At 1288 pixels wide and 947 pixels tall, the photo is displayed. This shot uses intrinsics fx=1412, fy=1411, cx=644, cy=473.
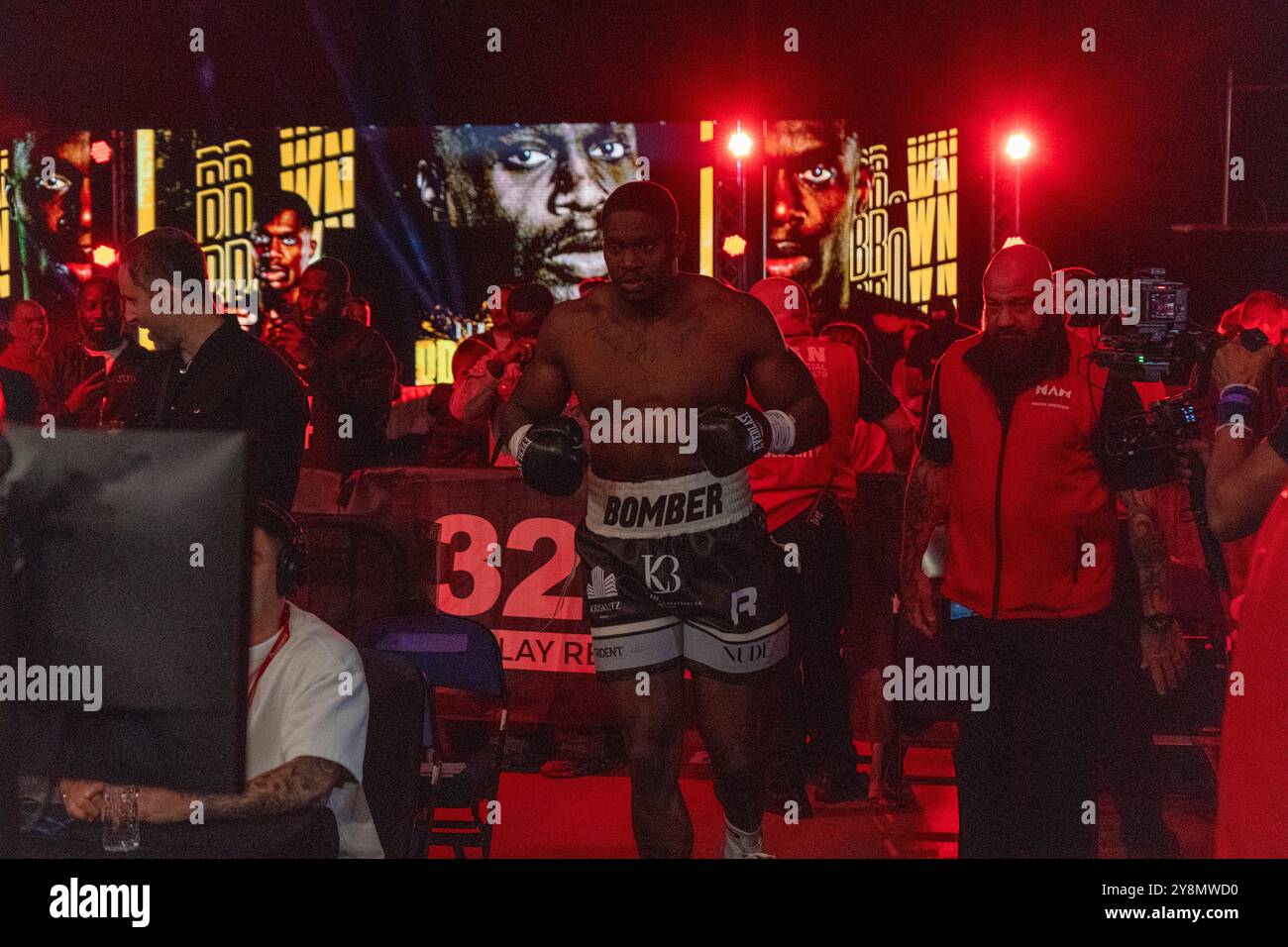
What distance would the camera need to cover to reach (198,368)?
388 cm

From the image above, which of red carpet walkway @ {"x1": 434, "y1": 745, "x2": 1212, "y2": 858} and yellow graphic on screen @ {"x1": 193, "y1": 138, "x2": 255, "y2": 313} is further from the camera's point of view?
yellow graphic on screen @ {"x1": 193, "y1": 138, "x2": 255, "y2": 313}

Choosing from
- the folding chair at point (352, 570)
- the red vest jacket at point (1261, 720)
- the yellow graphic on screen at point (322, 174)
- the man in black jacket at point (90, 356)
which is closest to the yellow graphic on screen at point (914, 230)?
the yellow graphic on screen at point (322, 174)

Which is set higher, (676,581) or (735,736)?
(676,581)

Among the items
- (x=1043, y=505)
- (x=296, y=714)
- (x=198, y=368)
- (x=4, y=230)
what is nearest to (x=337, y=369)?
(x=198, y=368)

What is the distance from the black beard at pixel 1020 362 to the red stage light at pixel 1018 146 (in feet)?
15.9

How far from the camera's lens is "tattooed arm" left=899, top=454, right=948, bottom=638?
3980mm

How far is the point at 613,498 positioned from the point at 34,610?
2.11 meters

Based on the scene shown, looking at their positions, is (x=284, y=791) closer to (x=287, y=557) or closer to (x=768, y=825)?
(x=287, y=557)

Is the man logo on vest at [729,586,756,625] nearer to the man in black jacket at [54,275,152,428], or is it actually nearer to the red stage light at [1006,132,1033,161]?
the man in black jacket at [54,275,152,428]

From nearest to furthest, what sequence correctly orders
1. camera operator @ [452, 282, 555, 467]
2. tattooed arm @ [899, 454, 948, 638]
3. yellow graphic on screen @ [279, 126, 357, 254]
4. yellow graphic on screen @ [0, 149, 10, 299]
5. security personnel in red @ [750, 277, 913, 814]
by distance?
tattooed arm @ [899, 454, 948, 638] < security personnel in red @ [750, 277, 913, 814] < camera operator @ [452, 282, 555, 467] < yellow graphic on screen @ [0, 149, 10, 299] < yellow graphic on screen @ [279, 126, 357, 254]

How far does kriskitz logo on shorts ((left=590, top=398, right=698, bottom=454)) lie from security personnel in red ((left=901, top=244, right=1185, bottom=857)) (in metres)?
0.81

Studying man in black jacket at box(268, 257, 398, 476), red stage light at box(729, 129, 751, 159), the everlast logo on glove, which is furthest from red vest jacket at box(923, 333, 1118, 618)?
red stage light at box(729, 129, 751, 159)

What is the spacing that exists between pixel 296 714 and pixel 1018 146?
682 centimetres
